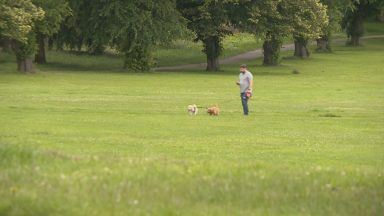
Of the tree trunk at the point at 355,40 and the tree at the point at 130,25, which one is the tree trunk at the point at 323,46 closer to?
the tree trunk at the point at 355,40

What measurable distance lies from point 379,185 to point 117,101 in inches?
1004

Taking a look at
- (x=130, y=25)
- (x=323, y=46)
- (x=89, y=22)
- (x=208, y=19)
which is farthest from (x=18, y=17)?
(x=323, y=46)

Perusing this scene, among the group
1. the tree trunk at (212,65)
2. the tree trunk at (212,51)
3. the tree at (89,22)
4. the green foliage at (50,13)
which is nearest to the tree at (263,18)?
the tree trunk at (212,51)

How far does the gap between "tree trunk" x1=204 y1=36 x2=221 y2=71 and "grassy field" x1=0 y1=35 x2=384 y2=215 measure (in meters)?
6.72

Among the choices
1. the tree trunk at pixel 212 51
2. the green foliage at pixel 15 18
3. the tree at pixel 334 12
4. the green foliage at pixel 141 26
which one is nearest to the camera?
the green foliage at pixel 15 18

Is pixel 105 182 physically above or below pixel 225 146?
above

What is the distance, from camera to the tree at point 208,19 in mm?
59519

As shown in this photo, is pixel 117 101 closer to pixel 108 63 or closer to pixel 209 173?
pixel 209 173

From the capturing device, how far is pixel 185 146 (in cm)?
1928

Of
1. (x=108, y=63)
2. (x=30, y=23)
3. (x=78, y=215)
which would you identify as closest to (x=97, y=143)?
(x=78, y=215)

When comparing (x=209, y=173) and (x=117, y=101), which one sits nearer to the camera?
(x=209, y=173)

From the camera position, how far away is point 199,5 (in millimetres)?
61500

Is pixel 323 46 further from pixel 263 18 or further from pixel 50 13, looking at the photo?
pixel 50 13

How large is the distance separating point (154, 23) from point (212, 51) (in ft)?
26.3
